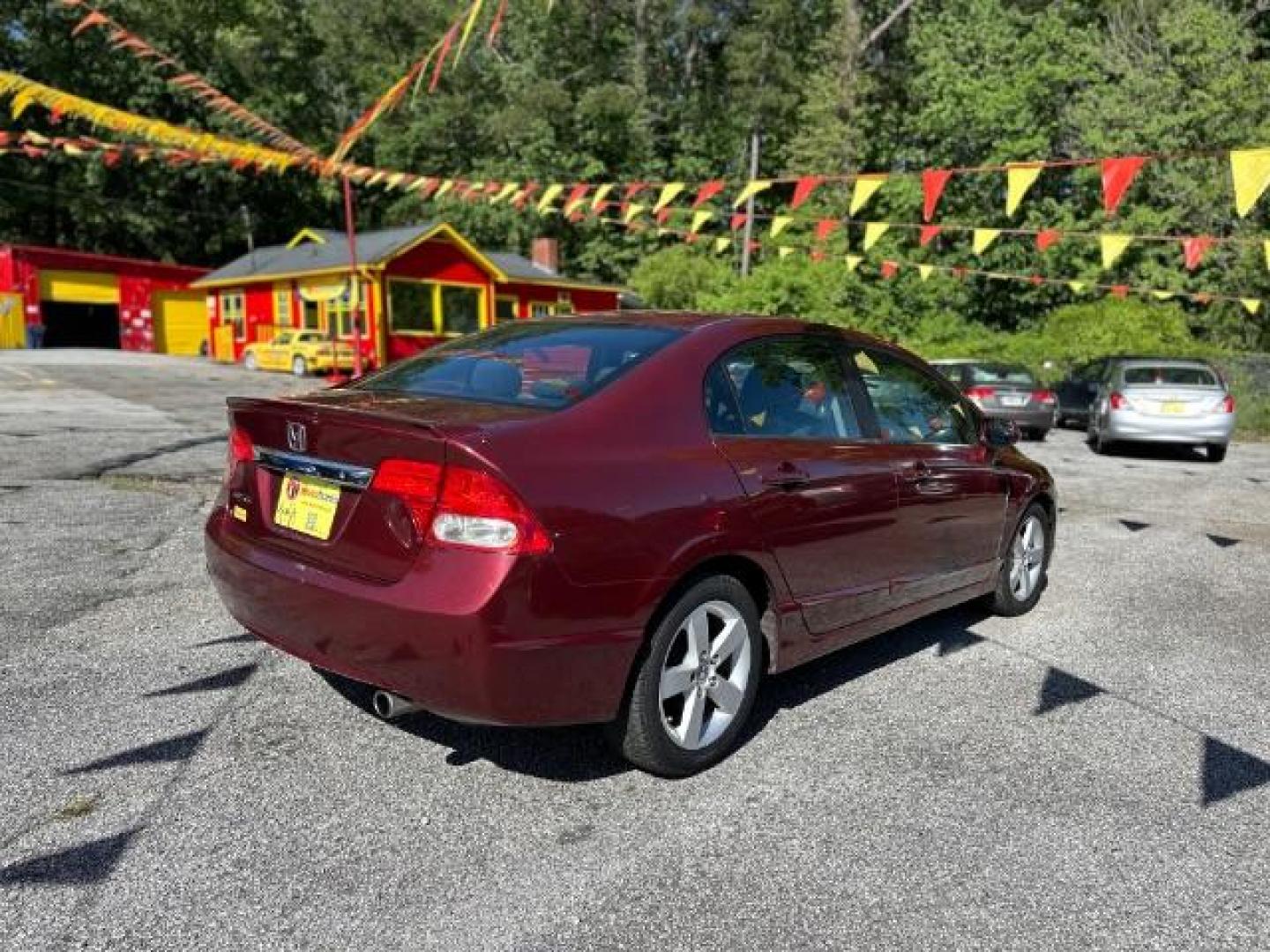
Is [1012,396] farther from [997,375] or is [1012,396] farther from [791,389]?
[791,389]

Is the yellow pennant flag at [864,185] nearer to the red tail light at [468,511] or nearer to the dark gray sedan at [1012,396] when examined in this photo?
the dark gray sedan at [1012,396]

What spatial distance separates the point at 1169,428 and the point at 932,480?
10889 mm

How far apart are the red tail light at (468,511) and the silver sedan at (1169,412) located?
12.9 meters

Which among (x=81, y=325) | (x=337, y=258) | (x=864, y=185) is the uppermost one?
(x=337, y=258)

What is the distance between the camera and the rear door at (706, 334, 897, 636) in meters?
3.45

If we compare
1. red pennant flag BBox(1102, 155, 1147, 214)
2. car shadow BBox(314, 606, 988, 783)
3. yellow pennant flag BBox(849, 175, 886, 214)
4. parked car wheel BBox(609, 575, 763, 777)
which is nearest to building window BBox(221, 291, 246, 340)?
yellow pennant flag BBox(849, 175, 886, 214)

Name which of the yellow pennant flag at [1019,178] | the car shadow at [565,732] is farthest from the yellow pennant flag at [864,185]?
the car shadow at [565,732]

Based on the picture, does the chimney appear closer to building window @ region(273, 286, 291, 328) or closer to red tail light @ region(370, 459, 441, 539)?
building window @ region(273, 286, 291, 328)

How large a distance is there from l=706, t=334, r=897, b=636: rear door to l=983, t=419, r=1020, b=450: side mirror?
122 centimetres

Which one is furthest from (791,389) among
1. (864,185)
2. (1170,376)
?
(1170,376)

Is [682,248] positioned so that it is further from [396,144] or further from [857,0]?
[396,144]

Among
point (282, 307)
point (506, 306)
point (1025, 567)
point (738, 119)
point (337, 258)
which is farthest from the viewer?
point (738, 119)

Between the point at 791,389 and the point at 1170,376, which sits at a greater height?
the point at 791,389

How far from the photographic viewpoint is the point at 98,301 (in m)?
38.8
